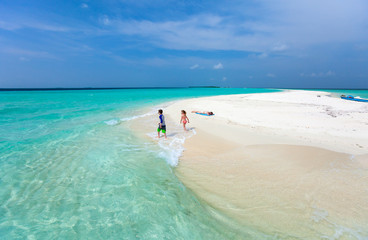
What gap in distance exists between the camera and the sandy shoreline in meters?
3.89

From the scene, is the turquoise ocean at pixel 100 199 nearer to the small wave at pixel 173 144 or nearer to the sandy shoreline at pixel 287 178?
the small wave at pixel 173 144

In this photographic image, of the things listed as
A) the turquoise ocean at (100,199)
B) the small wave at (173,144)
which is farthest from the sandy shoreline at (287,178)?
the turquoise ocean at (100,199)

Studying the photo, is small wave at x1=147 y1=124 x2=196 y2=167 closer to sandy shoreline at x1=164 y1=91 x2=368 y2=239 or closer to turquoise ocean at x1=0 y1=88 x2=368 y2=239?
turquoise ocean at x1=0 y1=88 x2=368 y2=239

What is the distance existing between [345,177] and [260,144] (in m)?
3.33

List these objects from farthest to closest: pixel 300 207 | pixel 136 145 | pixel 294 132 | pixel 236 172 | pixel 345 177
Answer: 1. pixel 294 132
2. pixel 136 145
3. pixel 236 172
4. pixel 345 177
5. pixel 300 207

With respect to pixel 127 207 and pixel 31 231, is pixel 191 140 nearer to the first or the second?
pixel 127 207

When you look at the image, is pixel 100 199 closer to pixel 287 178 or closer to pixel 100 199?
pixel 100 199

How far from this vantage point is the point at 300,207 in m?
4.30

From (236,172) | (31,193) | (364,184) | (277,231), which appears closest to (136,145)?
(31,193)

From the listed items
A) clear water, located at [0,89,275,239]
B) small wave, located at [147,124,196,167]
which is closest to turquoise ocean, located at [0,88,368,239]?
clear water, located at [0,89,275,239]

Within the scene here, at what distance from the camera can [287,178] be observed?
551cm

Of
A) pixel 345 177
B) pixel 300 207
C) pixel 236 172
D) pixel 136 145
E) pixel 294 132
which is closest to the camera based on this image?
pixel 300 207

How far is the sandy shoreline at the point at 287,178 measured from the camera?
12.8 feet

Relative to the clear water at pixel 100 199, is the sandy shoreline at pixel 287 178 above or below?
above
